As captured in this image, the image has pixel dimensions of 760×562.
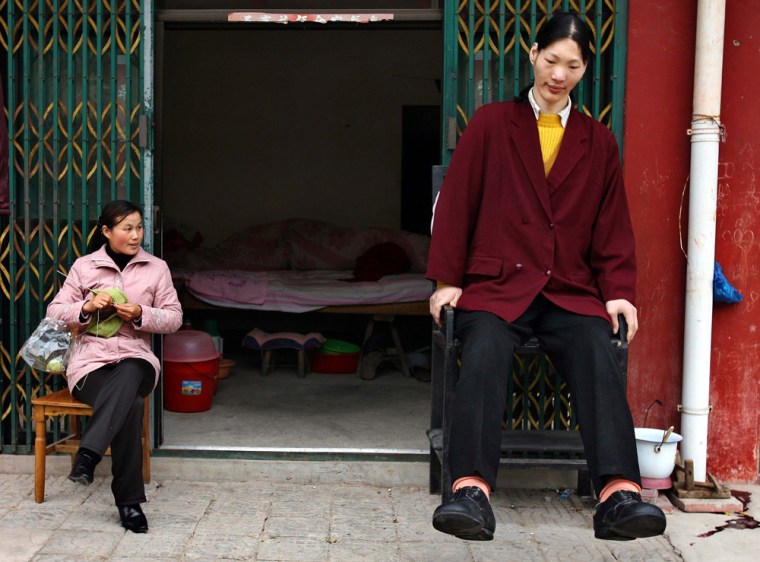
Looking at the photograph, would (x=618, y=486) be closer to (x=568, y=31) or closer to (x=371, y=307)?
(x=568, y=31)

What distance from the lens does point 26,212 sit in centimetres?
424

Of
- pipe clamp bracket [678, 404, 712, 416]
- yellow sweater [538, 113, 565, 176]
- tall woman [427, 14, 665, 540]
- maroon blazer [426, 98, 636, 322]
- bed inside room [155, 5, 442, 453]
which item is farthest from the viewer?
bed inside room [155, 5, 442, 453]

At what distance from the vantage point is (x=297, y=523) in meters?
3.77

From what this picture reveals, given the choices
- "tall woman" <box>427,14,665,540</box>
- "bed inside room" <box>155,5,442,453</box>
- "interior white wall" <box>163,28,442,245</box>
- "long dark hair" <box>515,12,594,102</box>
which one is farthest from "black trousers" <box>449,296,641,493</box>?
"interior white wall" <box>163,28,442,245</box>

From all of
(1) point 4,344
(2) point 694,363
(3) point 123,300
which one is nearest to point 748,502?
(2) point 694,363

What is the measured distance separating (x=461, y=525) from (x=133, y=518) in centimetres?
154

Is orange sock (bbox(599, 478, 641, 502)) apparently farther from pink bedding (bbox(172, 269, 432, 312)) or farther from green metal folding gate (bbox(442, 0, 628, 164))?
pink bedding (bbox(172, 269, 432, 312))

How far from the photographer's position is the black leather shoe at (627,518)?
8.91 feet

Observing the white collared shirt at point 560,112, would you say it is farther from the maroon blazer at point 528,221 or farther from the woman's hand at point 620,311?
the woman's hand at point 620,311

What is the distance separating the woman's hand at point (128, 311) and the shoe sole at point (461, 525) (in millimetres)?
1691

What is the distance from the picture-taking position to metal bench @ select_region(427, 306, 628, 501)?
3.29m

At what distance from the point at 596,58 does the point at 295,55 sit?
207 inches

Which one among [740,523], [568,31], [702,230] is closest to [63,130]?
[568,31]

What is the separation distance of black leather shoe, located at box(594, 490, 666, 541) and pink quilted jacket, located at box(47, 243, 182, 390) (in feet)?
6.64
